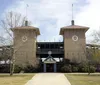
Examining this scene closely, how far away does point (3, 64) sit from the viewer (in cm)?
6034

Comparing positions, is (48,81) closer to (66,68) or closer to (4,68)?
(66,68)

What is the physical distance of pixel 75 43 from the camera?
207 ft

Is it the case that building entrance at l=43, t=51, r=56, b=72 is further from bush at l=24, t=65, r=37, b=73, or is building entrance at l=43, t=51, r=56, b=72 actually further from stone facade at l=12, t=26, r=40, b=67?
bush at l=24, t=65, r=37, b=73

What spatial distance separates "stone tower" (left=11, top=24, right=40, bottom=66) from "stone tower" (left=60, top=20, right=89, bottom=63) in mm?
8089

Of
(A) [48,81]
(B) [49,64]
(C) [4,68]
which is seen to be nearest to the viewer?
(A) [48,81]

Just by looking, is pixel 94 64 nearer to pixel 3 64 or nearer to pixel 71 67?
pixel 71 67

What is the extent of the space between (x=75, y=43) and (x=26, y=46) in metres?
12.8

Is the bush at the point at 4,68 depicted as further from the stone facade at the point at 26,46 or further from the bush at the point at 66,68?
the bush at the point at 66,68

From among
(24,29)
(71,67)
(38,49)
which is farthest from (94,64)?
(24,29)

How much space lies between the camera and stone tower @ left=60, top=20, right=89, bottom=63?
61562mm

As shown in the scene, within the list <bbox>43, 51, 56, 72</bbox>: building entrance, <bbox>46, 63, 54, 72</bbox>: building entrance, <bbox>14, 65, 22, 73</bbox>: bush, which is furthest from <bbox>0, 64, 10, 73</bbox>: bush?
<bbox>46, 63, 54, 72</bbox>: building entrance

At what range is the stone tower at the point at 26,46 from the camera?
6147 centimetres

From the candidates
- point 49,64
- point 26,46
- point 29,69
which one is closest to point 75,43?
point 49,64

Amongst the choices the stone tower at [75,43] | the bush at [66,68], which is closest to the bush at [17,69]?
the bush at [66,68]
